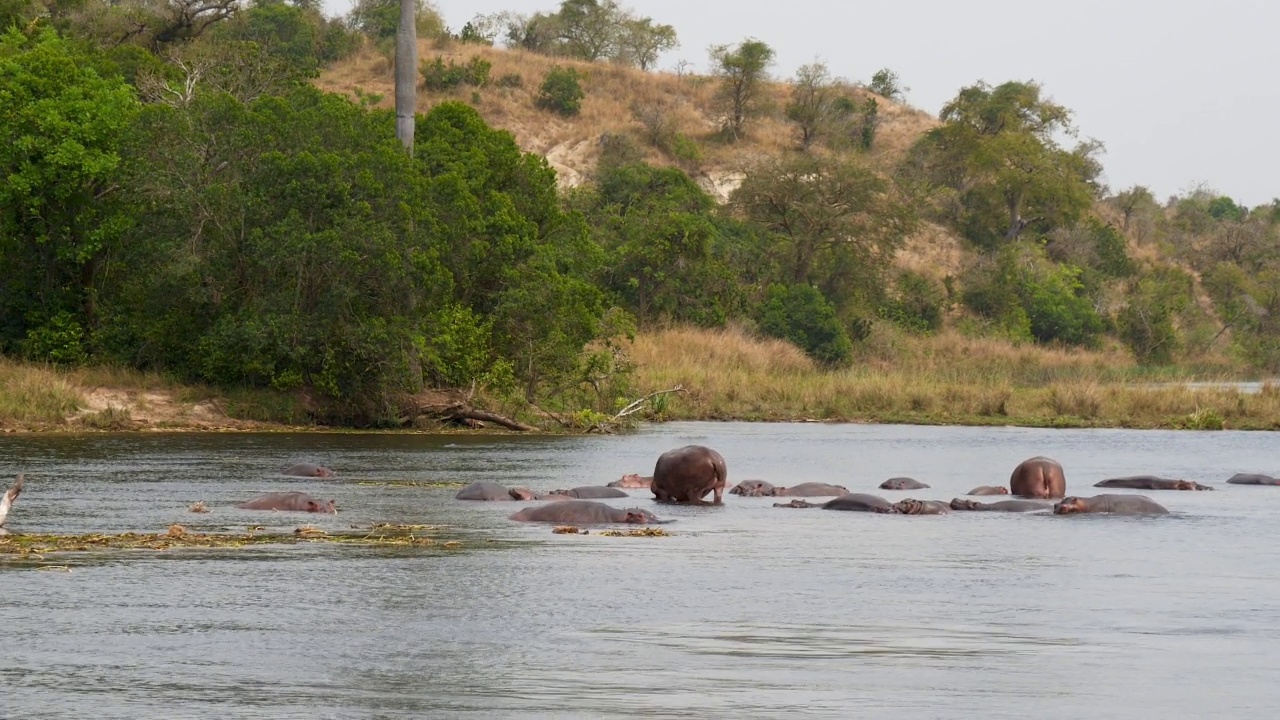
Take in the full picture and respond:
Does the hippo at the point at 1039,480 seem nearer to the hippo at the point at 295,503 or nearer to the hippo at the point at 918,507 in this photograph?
the hippo at the point at 918,507

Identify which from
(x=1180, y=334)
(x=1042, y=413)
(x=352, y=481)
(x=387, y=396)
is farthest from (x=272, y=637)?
(x=1180, y=334)

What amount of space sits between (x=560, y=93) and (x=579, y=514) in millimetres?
72590

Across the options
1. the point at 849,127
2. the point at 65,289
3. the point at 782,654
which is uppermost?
the point at 849,127

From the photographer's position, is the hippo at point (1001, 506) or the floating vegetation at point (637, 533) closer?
the floating vegetation at point (637, 533)

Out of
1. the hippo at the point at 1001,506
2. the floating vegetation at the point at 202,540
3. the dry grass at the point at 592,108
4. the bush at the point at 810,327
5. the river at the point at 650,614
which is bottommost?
the river at the point at 650,614

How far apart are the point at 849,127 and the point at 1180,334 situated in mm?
29531

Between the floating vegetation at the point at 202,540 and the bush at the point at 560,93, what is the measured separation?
73.3 m

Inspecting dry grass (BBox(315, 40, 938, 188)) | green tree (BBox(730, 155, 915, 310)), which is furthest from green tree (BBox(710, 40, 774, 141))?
green tree (BBox(730, 155, 915, 310))

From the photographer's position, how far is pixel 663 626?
1227cm

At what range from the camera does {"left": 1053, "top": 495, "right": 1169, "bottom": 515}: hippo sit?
67.3 ft

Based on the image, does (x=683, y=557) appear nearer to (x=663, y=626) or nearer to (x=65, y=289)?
(x=663, y=626)

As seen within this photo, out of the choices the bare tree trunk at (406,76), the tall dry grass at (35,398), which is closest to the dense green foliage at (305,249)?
the bare tree trunk at (406,76)

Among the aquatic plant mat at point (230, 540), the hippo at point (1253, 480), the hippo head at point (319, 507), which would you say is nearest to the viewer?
the aquatic plant mat at point (230, 540)

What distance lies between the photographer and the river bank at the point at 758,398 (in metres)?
33.5
